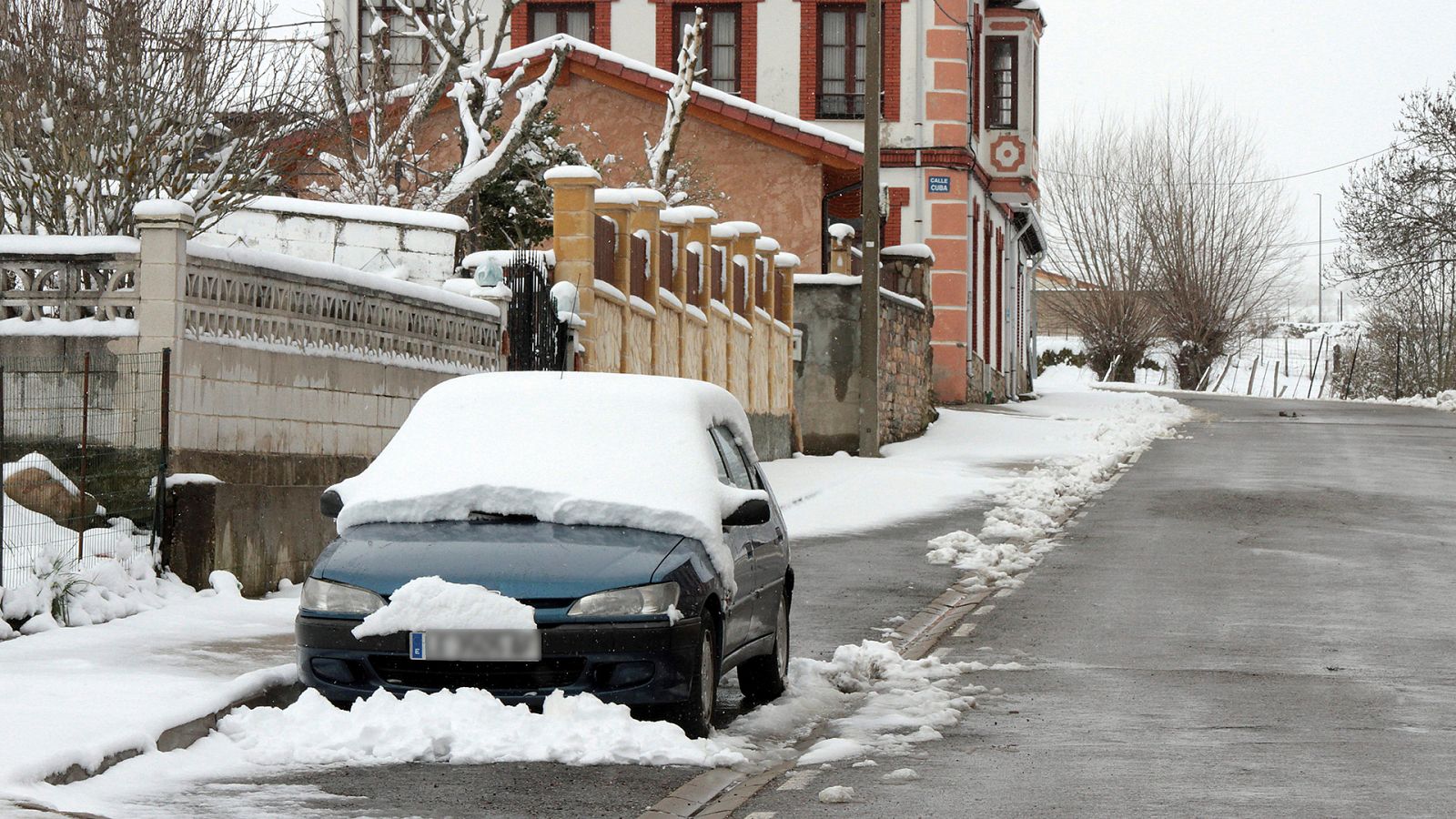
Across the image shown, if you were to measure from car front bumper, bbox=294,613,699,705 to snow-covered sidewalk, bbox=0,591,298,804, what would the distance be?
648 millimetres

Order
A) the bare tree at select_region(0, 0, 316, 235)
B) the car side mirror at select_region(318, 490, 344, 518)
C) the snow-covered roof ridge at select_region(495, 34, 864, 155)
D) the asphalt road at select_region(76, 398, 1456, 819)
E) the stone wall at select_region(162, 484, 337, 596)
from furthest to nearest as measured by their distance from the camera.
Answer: the snow-covered roof ridge at select_region(495, 34, 864, 155) → the bare tree at select_region(0, 0, 316, 235) → the stone wall at select_region(162, 484, 337, 596) → the car side mirror at select_region(318, 490, 344, 518) → the asphalt road at select_region(76, 398, 1456, 819)

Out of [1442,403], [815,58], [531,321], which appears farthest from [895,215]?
[531,321]

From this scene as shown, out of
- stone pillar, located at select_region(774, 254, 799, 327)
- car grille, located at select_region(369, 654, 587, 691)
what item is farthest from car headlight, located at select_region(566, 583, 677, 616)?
stone pillar, located at select_region(774, 254, 799, 327)

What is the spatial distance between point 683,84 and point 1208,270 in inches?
1732

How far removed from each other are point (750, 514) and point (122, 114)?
7.88 m

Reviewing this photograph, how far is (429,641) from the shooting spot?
7.96 meters

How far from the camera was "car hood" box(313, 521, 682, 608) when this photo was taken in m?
8.06

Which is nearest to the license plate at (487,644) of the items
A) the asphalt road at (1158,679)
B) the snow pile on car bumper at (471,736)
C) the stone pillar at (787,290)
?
the snow pile on car bumper at (471,736)

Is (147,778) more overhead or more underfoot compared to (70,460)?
more underfoot

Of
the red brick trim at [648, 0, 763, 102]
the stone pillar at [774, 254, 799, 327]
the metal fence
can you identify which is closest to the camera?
the metal fence

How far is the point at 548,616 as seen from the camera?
798cm

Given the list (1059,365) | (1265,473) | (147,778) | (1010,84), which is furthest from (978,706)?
(1059,365)

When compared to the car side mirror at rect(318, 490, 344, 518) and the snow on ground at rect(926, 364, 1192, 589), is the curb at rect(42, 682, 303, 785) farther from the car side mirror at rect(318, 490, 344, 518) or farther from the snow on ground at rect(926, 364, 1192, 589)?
the snow on ground at rect(926, 364, 1192, 589)

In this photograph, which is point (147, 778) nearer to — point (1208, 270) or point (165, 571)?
point (165, 571)
